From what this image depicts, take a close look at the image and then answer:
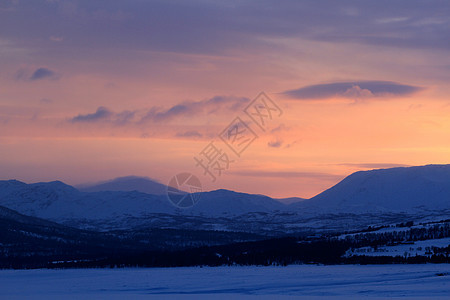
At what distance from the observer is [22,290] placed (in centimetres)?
13550

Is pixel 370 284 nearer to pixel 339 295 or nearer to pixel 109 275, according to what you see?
pixel 339 295

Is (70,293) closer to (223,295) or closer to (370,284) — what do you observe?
(223,295)

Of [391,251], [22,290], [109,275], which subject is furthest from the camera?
[391,251]

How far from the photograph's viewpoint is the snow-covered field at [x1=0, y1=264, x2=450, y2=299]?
106m

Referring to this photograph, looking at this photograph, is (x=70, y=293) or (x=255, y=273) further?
(x=255, y=273)

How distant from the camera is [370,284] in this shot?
11569 centimetres

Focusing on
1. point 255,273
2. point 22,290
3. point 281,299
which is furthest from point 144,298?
point 255,273

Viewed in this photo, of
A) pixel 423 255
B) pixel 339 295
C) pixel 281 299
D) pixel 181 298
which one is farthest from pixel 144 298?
pixel 423 255

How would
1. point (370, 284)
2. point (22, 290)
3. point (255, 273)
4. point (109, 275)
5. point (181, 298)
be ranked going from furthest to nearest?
point (109, 275) < point (255, 273) < point (22, 290) < point (370, 284) < point (181, 298)

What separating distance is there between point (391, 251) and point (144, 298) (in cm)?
10513

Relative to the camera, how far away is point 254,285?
414 feet

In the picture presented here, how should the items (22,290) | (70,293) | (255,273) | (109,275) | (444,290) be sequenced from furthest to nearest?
1. (109,275)
2. (255,273)
3. (22,290)
4. (70,293)
5. (444,290)

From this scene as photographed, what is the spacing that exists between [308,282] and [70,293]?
39353 millimetres

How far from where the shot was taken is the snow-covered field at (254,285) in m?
106
